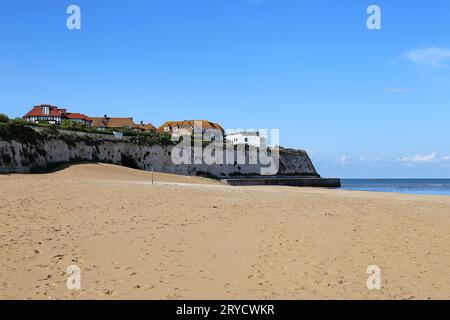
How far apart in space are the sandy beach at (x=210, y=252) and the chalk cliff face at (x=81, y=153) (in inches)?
953

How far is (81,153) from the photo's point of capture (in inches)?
1854

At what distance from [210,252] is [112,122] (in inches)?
3934

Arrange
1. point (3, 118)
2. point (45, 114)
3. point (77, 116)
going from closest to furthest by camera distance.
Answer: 1. point (3, 118)
2. point (45, 114)
3. point (77, 116)

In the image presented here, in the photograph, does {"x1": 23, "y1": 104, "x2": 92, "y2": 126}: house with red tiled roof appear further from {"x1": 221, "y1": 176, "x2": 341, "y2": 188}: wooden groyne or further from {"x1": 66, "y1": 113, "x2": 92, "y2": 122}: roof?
{"x1": 221, "y1": 176, "x2": 341, "y2": 188}: wooden groyne

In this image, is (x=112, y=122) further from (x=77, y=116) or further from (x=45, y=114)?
(x=45, y=114)

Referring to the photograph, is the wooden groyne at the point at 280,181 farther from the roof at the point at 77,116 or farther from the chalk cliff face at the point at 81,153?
the roof at the point at 77,116

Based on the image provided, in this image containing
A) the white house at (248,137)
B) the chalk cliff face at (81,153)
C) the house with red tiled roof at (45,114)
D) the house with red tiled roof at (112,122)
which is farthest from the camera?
the white house at (248,137)

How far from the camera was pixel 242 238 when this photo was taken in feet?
37.0

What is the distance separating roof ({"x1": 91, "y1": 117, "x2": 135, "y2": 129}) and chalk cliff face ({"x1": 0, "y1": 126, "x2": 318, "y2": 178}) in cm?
3893

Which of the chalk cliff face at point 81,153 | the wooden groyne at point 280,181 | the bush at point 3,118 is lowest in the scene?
the wooden groyne at point 280,181

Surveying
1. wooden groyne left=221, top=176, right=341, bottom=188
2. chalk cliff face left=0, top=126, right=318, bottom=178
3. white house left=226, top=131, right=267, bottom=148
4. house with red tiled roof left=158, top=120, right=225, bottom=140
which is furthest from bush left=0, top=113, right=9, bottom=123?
white house left=226, top=131, right=267, bottom=148

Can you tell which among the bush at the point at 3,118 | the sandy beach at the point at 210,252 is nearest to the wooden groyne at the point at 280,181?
the bush at the point at 3,118

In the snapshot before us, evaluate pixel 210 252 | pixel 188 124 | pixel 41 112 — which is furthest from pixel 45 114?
pixel 210 252

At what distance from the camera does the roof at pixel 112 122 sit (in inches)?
4094
